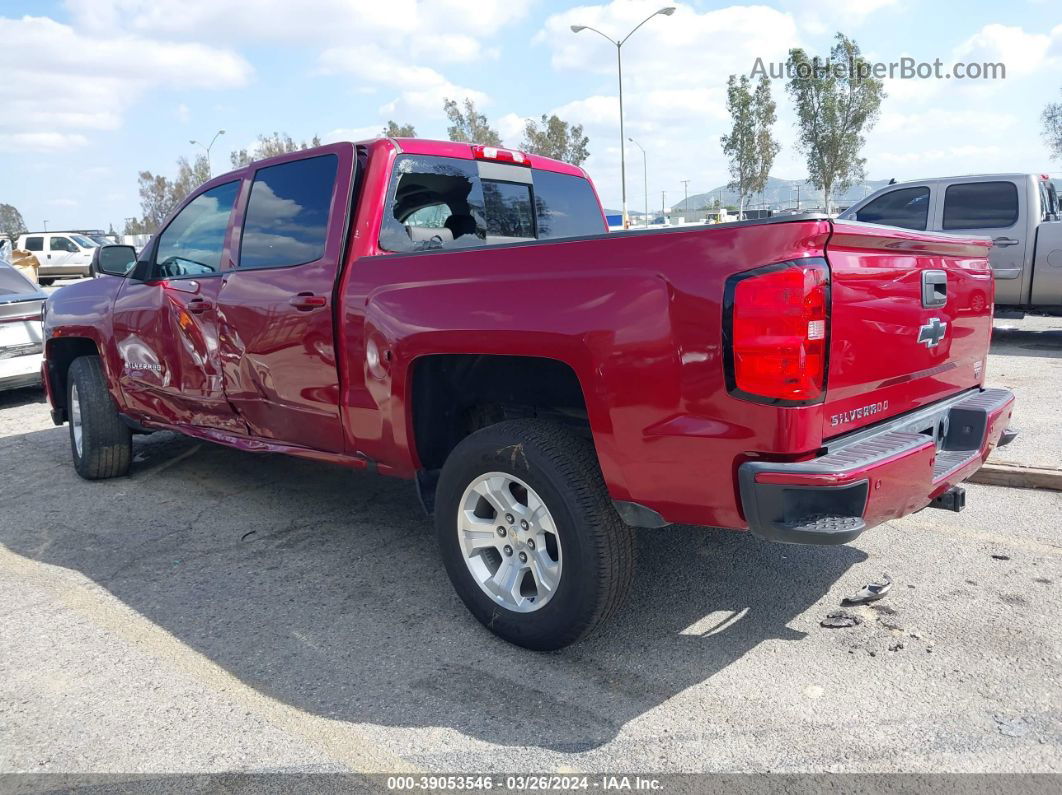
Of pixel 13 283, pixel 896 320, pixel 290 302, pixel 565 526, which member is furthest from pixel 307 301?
pixel 13 283

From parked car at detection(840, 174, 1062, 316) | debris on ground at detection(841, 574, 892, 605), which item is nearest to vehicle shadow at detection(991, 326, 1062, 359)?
parked car at detection(840, 174, 1062, 316)

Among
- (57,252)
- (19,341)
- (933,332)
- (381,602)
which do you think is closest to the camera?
(933,332)

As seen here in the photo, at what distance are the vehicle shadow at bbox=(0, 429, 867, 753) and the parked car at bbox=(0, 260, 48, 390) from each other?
10.7ft

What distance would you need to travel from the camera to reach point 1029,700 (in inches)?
105

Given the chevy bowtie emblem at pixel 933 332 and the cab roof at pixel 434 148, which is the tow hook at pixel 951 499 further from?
the cab roof at pixel 434 148

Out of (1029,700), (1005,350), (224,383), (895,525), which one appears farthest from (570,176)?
(1005,350)

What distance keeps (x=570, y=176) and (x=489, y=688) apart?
10.4ft

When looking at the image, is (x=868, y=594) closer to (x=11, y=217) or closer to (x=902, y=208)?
(x=902, y=208)

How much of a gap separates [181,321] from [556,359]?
9.03ft

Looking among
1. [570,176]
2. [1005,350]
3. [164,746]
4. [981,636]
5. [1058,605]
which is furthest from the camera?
[1005,350]

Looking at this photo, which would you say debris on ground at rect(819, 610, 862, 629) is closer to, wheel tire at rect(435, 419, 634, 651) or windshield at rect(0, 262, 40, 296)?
wheel tire at rect(435, 419, 634, 651)

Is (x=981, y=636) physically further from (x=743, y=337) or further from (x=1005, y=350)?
(x=1005, y=350)

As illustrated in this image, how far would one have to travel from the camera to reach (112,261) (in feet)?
16.5

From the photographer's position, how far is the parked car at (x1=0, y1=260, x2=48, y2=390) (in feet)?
26.5
